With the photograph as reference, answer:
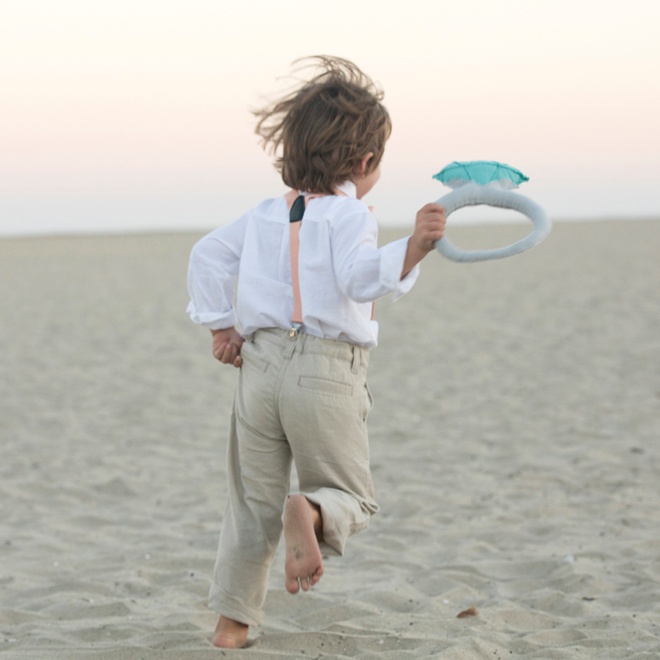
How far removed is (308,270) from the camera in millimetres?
2850

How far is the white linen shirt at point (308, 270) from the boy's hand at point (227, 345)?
1.1 inches

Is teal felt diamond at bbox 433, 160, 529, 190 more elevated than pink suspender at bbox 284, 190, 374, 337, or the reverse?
teal felt diamond at bbox 433, 160, 529, 190

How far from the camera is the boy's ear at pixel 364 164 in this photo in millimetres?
2936

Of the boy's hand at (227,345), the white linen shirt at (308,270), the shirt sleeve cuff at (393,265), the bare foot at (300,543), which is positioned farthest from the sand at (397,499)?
the shirt sleeve cuff at (393,265)

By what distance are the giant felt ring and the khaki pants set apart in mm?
434

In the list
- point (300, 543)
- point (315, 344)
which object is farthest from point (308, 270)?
point (300, 543)

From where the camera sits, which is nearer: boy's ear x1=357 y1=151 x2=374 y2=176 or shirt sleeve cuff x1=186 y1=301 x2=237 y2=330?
boy's ear x1=357 y1=151 x2=374 y2=176

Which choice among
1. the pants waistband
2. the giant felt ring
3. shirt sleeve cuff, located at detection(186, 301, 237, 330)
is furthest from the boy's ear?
shirt sleeve cuff, located at detection(186, 301, 237, 330)

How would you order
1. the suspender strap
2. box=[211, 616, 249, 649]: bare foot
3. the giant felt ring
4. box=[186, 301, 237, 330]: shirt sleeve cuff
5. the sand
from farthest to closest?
the sand < box=[211, 616, 249, 649]: bare foot < box=[186, 301, 237, 330]: shirt sleeve cuff < the suspender strap < the giant felt ring

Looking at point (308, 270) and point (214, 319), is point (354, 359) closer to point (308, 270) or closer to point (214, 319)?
point (308, 270)

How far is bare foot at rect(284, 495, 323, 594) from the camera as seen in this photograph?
2.78 m

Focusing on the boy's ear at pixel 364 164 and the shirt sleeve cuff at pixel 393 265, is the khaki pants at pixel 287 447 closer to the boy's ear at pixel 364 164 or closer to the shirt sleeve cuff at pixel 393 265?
the shirt sleeve cuff at pixel 393 265

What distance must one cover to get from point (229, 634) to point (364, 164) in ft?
5.18

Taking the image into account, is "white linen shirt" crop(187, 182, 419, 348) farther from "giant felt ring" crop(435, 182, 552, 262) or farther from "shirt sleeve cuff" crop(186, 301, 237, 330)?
"giant felt ring" crop(435, 182, 552, 262)
